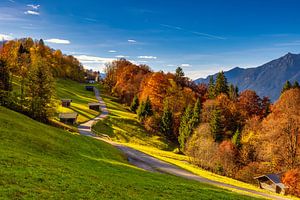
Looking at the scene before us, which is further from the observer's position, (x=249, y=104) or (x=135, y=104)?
(x=135, y=104)

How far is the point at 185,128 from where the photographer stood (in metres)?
A: 88.5

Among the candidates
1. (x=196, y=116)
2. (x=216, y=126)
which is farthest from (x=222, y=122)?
(x=196, y=116)

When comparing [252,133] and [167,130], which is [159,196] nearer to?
[252,133]

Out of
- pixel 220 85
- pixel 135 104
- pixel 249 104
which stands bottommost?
pixel 135 104

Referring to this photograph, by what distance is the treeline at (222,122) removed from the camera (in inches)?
2302

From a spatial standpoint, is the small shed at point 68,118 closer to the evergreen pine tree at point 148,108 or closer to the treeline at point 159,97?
the treeline at point 159,97

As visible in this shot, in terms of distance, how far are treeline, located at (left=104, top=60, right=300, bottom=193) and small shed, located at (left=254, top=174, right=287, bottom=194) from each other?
1736 mm

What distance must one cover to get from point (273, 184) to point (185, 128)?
36.4 m

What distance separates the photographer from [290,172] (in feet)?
175

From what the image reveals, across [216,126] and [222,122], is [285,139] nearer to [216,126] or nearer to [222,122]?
[216,126]

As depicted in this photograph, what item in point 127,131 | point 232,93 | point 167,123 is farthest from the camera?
point 232,93

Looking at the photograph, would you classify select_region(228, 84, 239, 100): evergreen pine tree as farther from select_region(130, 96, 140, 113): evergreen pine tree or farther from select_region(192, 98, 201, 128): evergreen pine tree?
select_region(130, 96, 140, 113): evergreen pine tree

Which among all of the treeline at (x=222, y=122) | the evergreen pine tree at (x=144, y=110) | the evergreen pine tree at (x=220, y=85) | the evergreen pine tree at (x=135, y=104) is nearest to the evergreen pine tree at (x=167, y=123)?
the treeline at (x=222, y=122)

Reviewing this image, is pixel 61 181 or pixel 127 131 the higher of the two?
pixel 61 181
